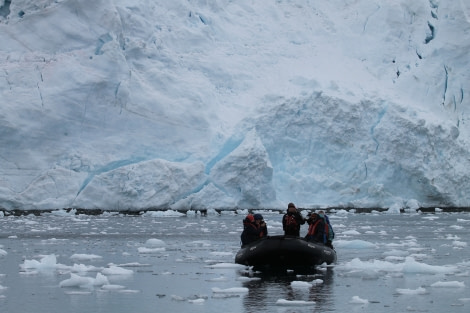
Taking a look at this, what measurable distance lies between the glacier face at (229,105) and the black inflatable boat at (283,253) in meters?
14.6

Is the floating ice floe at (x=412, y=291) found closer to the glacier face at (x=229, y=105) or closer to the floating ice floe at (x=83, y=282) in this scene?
the floating ice floe at (x=83, y=282)

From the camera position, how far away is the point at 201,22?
3156 cm

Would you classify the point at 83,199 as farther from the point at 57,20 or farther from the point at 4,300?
the point at 4,300

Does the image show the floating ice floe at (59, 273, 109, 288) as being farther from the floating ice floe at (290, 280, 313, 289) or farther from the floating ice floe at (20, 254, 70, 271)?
the floating ice floe at (290, 280, 313, 289)

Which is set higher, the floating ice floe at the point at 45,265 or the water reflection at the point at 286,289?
the floating ice floe at the point at 45,265

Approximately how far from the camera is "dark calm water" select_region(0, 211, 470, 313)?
8.34 m

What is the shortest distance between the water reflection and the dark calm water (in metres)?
0.01

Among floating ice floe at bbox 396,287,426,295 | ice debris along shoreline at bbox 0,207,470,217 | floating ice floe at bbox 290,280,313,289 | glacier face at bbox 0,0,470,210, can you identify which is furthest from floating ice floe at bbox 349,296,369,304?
glacier face at bbox 0,0,470,210

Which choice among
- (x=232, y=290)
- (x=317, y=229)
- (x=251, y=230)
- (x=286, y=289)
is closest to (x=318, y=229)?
(x=317, y=229)

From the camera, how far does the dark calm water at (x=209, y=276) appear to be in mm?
8344

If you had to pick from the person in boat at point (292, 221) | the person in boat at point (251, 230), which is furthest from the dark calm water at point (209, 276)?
the person in boat at point (292, 221)

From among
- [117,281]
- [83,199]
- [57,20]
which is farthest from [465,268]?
[57,20]

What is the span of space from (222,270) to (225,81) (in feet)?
65.5

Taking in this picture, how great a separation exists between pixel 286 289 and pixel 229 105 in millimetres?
21100
